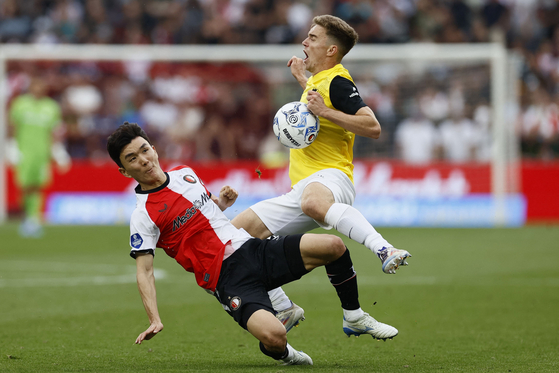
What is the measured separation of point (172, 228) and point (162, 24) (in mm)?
16460

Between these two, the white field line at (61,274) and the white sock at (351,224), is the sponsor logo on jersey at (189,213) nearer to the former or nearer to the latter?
the white sock at (351,224)

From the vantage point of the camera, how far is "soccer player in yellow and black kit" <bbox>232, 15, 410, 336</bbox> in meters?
5.53

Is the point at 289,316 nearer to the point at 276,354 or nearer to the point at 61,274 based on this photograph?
the point at 276,354

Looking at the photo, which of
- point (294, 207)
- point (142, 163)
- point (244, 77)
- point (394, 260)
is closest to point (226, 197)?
point (294, 207)

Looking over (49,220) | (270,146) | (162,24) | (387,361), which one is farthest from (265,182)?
(387,361)

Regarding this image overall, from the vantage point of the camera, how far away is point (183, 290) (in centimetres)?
933

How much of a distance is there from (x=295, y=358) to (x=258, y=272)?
24.8 inches

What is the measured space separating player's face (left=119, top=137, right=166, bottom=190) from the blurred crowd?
12158mm

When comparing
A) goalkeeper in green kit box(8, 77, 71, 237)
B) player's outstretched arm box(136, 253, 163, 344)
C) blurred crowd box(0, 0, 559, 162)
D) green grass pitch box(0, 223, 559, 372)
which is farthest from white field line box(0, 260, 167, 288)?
blurred crowd box(0, 0, 559, 162)

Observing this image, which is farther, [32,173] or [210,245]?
[32,173]

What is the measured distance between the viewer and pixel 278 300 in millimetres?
5547

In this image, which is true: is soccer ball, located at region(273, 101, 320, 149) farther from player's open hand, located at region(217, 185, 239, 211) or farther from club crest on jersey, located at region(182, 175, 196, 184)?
club crest on jersey, located at region(182, 175, 196, 184)

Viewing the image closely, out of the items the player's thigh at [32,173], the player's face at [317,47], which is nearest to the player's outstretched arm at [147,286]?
the player's face at [317,47]

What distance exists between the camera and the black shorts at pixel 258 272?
516 centimetres
